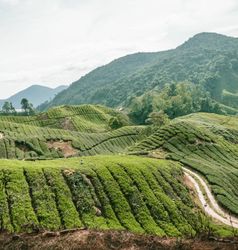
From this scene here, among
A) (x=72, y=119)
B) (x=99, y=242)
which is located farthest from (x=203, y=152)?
(x=72, y=119)

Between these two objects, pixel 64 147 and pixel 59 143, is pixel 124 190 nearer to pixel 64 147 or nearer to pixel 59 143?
pixel 64 147

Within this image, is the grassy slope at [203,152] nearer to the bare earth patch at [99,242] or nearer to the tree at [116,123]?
the bare earth patch at [99,242]

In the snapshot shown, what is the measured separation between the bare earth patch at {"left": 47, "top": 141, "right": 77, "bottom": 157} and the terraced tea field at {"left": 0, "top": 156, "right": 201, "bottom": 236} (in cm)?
4201

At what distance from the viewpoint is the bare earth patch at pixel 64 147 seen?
8984 centimetres

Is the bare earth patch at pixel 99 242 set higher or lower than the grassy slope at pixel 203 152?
higher

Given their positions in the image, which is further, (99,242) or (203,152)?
(203,152)

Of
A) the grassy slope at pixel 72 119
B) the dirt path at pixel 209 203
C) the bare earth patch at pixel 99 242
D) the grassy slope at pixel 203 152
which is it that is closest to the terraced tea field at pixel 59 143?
the grassy slope at pixel 203 152

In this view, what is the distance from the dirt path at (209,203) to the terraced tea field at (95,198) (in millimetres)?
2832

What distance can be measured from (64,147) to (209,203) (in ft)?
166

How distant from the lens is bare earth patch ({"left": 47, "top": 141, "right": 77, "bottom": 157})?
8984 centimetres

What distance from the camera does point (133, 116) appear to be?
17462 cm

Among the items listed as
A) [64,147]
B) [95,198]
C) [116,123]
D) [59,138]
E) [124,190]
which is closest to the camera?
[95,198]

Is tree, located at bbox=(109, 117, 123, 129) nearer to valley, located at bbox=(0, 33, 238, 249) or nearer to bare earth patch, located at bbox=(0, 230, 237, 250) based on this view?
valley, located at bbox=(0, 33, 238, 249)

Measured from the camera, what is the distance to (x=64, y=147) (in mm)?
92562
